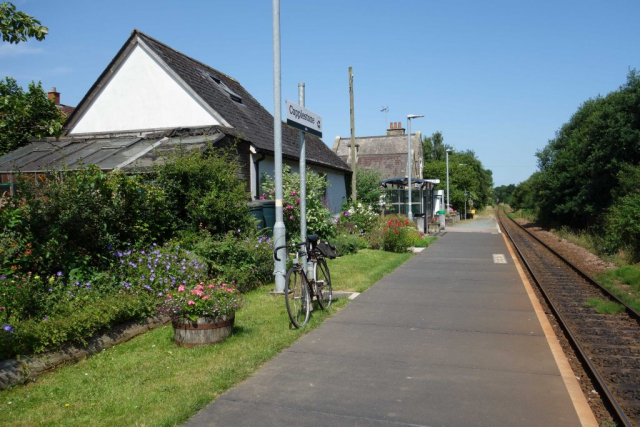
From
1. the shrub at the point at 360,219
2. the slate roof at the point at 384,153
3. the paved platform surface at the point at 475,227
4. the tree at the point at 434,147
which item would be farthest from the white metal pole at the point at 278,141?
the tree at the point at 434,147

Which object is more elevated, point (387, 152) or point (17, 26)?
point (387, 152)

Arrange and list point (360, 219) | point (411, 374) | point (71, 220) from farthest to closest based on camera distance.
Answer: point (360, 219)
point (71, 220)
point (411, 374)

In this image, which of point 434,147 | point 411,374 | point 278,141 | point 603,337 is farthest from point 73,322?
point 434,147

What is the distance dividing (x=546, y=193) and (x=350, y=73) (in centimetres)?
1856

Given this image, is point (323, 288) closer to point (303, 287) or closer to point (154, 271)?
point (303, 287)

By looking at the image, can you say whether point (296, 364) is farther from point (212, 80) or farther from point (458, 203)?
point (458, 203)

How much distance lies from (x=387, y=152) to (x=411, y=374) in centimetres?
4756

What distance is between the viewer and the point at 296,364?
5.53m

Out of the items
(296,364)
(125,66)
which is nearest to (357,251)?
(125,66)

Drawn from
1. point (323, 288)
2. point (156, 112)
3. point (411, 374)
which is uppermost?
point (156, 112)

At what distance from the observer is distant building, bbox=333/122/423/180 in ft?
162

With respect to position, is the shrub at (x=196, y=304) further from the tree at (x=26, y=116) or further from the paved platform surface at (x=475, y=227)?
the paved platform surface at (x=475, y=227)

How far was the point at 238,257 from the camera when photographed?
9.44 m

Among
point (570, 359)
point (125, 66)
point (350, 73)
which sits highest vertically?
point (350, 73)
